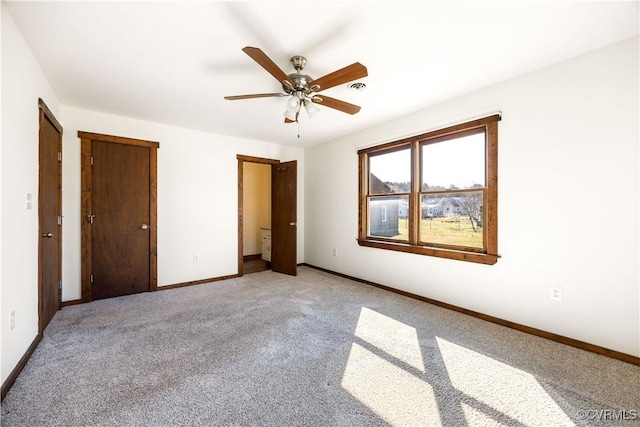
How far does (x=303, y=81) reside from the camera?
2316 mm

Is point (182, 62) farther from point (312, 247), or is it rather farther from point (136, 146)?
point (312, 247)

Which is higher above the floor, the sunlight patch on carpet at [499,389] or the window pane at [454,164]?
the window pane at [454,164]

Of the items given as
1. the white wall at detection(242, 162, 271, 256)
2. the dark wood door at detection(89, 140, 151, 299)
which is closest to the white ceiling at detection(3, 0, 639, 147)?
the dark wood door at detection(89, 140, 151, 299)

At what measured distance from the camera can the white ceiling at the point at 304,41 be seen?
1759 mm

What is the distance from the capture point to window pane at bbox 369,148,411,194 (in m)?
3.79

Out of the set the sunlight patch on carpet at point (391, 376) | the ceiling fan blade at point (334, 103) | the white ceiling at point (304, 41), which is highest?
the white ceiling at point (304, 41)

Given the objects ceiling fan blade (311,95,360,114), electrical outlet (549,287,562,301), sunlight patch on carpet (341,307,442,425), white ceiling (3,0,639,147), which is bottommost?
sunlight patch on carpet (341,307,442,425)

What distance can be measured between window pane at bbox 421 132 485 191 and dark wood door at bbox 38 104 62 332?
4047 mm

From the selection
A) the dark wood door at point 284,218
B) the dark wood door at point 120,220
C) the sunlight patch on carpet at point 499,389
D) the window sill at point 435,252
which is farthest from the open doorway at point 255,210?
the sunlight patch on carpet at point 499,389

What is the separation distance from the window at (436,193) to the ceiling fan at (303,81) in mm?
1380

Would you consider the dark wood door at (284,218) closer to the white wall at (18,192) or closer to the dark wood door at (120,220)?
the dark wood door at (120,220)

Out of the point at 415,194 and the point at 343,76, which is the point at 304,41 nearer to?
the point at 343,76

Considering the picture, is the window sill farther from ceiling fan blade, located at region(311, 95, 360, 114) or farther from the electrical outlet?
ceiling fan blade, located at region(311, 95, 360, 114)

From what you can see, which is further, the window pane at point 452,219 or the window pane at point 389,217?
the window pane at point 389,217
